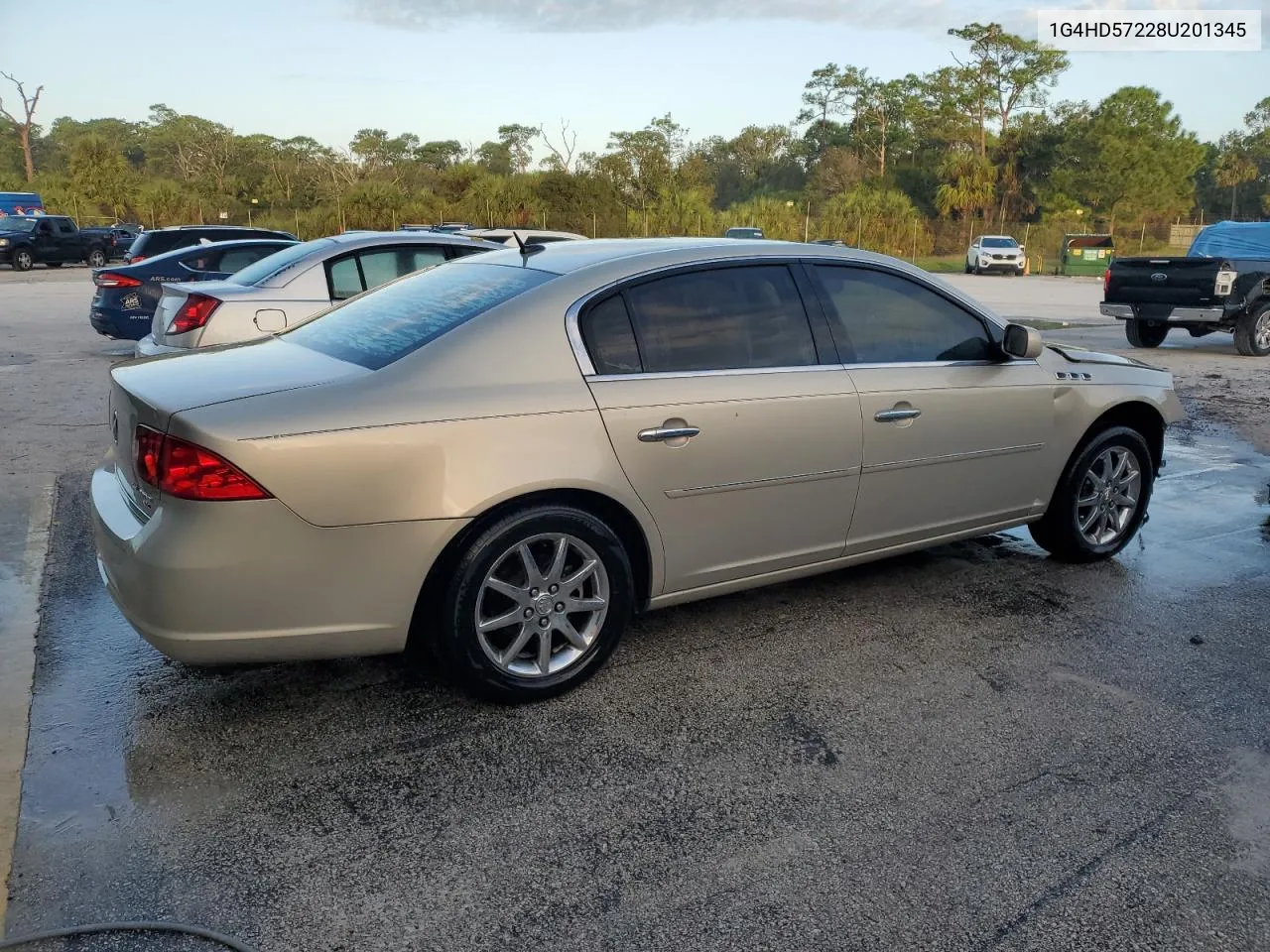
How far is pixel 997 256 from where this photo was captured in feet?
139

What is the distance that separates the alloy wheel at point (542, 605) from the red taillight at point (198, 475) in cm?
82

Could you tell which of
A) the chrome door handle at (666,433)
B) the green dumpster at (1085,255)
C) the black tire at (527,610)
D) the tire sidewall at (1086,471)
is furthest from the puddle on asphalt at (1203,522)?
the green dumpster at (1085,255)

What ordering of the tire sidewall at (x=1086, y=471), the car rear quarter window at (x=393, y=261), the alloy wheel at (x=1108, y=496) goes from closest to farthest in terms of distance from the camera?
the tire sidewall at (x=1086, y=471) < the alloy wheel at (x=1108, y=496) < the car rear quarter window at (x=393, y=261)

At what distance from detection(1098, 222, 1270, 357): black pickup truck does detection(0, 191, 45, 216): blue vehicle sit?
44511mm

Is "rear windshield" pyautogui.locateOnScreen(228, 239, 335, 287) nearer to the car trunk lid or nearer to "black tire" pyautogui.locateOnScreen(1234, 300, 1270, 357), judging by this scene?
the car trunk lid

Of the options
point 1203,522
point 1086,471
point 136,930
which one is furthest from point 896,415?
point 136,930

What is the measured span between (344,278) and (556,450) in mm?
6085

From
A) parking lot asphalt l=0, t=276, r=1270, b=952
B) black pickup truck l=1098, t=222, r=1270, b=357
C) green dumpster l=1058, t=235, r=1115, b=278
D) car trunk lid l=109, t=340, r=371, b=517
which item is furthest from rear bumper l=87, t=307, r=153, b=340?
green dumpster l=1058, t=235, r=1115, b=278

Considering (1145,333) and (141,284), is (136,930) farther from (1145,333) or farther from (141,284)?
(1145,333)

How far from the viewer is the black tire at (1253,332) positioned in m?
14.0

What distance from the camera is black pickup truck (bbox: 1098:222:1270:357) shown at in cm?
1381

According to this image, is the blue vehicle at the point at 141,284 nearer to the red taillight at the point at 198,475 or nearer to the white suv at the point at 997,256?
the red taillight at the point at 198,475

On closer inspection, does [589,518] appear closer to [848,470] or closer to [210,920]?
[848,470]

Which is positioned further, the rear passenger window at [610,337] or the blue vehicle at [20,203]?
the blue vehicle at [20,203]
